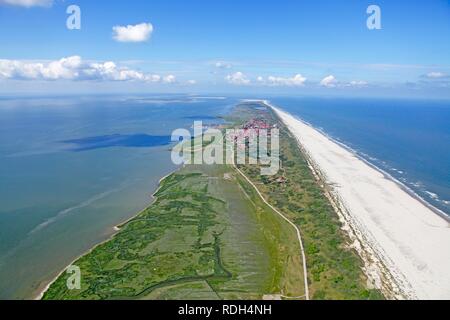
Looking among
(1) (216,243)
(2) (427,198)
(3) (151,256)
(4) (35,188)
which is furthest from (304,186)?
(4) (35,188)

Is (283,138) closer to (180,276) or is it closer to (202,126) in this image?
(202,126)

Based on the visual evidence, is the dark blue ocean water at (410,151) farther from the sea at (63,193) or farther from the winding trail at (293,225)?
the sea at (63,193)

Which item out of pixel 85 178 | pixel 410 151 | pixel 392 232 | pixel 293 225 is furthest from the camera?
pixel 410 151

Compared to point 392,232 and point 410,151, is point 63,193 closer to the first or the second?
point 392,232

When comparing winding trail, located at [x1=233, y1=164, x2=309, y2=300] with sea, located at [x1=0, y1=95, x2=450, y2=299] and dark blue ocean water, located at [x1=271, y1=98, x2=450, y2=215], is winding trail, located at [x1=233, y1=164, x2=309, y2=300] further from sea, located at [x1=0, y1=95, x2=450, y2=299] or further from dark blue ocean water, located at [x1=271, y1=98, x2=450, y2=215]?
dark blue ocean water, located at [x1=271, y1=98, x2=450, y2=215]

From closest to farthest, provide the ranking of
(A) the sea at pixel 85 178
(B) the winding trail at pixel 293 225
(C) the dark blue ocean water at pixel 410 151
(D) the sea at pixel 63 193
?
(B) the winding trail at pixel 293 225 < (D) the sea at pixel 63 193 < (A) the sea at pixel 85 178 < (C) the dark blue ocean water at pixel 410 151

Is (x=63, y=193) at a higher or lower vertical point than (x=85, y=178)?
lower

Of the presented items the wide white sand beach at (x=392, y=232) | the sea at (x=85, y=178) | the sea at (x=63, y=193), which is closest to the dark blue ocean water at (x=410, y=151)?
the sea at (x=85, y=178)

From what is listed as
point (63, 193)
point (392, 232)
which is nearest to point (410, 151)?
point (392, 232)
